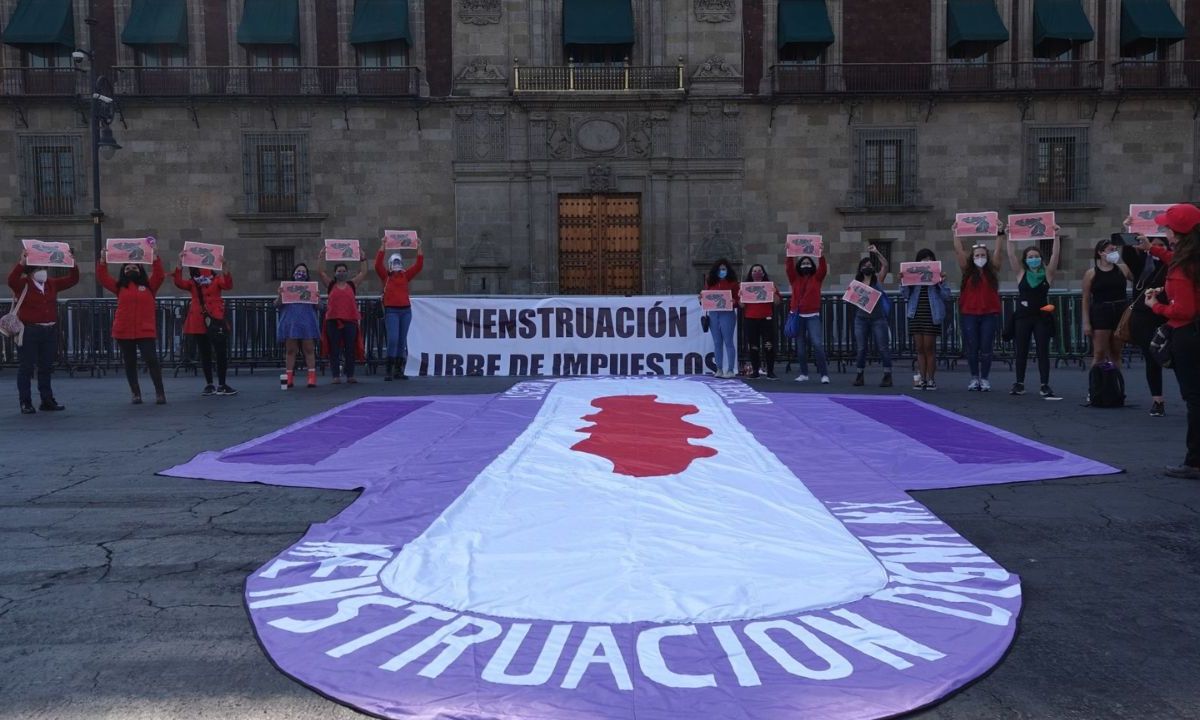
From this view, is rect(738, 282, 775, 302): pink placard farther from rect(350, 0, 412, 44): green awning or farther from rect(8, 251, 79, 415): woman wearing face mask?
rect(350, 0, 412, 44): green awning

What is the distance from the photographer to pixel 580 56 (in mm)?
25281

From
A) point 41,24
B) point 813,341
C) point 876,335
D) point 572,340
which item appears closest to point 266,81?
point 41,24

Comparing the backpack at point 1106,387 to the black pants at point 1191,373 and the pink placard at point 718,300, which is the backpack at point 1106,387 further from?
the pink placard at point 718,300

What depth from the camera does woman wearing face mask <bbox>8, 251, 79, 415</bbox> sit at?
1080cm

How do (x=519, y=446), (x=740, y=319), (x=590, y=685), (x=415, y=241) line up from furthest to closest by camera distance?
(x=740, y=319)
(x=415, y=241)
(x=519, y=446)
(x=590, y=685)

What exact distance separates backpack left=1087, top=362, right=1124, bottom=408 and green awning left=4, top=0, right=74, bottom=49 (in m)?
26.0

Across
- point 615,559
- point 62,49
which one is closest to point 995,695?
point 615,559

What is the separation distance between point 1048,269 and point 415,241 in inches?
334

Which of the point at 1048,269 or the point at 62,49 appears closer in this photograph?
the point at 1048,269

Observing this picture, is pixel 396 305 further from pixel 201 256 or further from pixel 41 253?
pixel 41 253

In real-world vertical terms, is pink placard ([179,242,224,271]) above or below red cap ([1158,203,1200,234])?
above

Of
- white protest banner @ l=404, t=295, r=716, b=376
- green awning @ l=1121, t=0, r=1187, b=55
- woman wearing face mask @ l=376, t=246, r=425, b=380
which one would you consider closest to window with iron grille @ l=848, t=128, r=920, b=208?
green awning @ l=1121, t=0, r=1187, b=55

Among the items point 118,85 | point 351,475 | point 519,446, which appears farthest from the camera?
point 118,85

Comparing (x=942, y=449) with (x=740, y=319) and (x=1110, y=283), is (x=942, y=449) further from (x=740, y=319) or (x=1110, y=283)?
(x=740, y=319)
